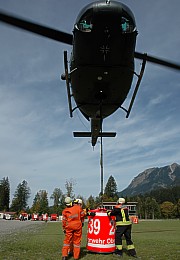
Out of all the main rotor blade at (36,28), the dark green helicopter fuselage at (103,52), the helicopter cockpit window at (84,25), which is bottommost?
the main rotor blade at (36,28)

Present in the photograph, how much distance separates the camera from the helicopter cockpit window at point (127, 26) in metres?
5.73

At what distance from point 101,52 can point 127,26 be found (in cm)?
74

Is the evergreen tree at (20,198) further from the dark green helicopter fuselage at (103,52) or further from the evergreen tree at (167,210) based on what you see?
the dark green helicopter fuselage at (103,52)

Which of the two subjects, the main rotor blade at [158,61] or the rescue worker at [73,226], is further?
the rescue worker at [73,226]

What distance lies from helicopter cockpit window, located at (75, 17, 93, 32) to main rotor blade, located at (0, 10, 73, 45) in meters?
0.34

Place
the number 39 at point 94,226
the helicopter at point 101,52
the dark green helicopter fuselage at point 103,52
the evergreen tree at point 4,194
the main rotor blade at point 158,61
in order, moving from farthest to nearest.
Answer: the evergreen tree at point 4,194 < the number 39 at point 94,226 < the dark green helicopter fuselage at point 103,52 < the helicopter at point 101,52 < the main rotor blade at point 158,61

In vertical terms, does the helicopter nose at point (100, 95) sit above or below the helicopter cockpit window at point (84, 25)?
below

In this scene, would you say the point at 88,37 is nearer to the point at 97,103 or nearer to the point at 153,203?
the point at 97,103

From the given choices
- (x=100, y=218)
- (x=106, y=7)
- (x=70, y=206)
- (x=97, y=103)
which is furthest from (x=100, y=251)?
(x=106, y=7)

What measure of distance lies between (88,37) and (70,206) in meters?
4.89

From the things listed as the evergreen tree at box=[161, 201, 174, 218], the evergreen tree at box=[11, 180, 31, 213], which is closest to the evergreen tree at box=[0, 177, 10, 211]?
the evergreen tree at box=[11, 180, 31, 213]

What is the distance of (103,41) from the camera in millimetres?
5910

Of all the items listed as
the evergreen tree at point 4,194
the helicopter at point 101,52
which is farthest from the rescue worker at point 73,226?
the evergreen tree at point 4,194

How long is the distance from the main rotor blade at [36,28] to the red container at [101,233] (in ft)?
17.5
